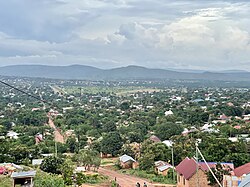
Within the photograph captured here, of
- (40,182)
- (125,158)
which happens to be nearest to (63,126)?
(125,158)

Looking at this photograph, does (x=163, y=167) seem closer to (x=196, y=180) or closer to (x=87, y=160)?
(x=87, y=160)

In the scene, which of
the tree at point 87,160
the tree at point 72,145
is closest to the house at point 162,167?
the tree at point 87,160

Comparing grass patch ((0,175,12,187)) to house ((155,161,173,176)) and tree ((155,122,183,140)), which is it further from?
tree ((155,122,183,140))

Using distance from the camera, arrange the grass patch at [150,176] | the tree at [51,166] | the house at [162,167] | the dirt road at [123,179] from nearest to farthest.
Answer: the tree at [51,166] < the dirt road at [123,179] < the grass patch at [150,176] < the house at [162,167]

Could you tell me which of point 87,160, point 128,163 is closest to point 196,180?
point 87,160

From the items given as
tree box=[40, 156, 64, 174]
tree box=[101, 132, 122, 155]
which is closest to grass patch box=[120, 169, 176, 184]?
tree box=[101, 132, 122, 155]

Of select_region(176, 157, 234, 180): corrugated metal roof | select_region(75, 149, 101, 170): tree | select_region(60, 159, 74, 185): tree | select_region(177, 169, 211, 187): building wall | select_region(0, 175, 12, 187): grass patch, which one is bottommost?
select_region(75, 149, 101, 170): tree

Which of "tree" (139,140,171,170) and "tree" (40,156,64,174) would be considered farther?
"tree" (139,140,171,170)

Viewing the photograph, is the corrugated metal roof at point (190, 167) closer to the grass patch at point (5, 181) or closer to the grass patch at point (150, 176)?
the grass patch at point (150, 176)
